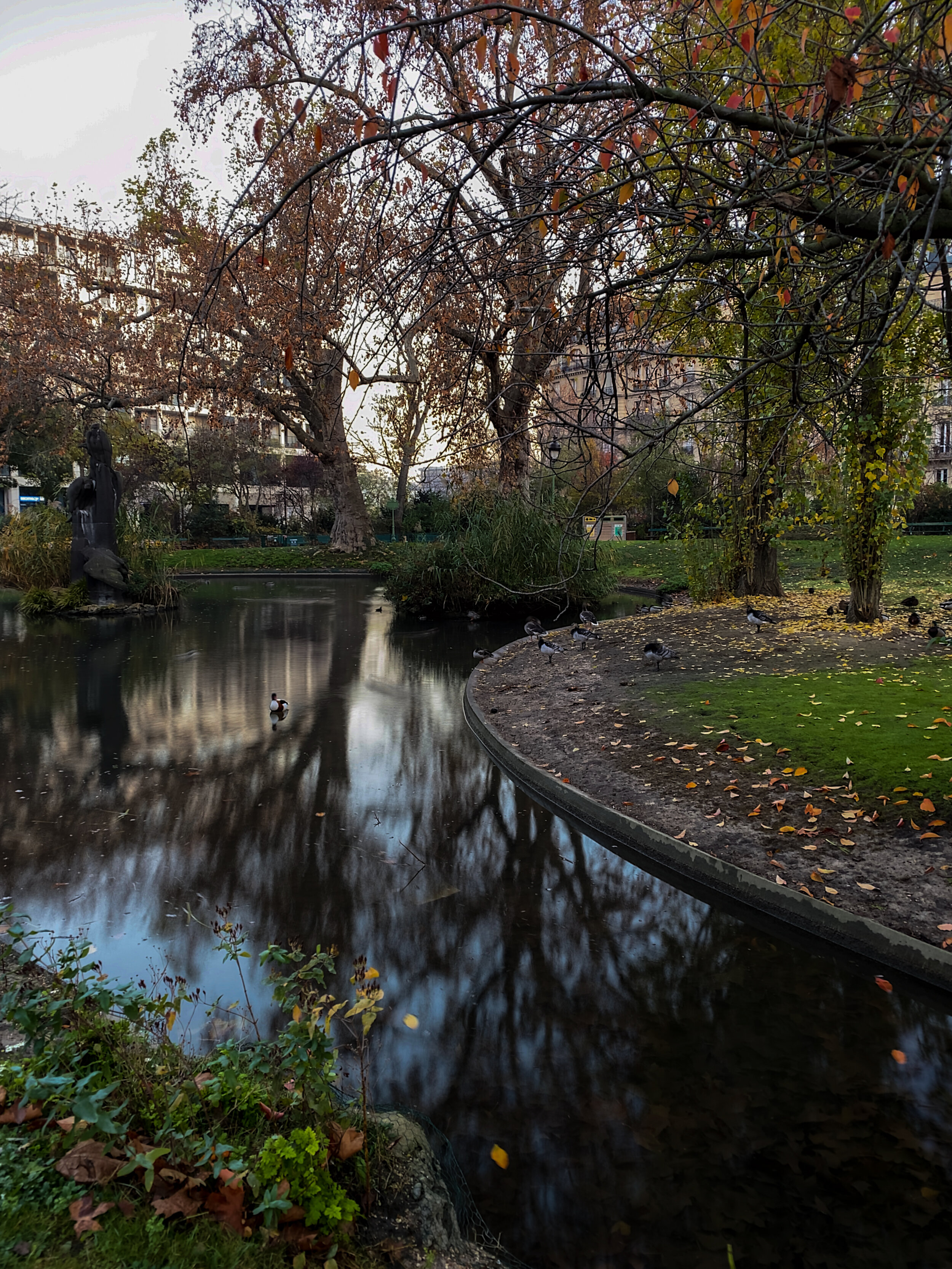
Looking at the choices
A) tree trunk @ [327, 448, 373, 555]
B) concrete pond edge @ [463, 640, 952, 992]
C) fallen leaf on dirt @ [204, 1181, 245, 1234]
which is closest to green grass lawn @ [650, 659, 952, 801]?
concrete pond edge @ [463, 640, 952, 992]

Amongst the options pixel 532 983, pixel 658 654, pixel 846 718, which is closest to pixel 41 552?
pixel 658 654

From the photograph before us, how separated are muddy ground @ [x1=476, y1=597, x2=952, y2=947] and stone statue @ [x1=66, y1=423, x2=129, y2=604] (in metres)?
11.6

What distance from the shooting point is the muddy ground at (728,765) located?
4539mm

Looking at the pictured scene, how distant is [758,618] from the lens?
12.0 m

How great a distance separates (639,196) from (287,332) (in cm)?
2025

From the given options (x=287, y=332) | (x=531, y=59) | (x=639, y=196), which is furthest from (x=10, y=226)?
(x=639, y=196)

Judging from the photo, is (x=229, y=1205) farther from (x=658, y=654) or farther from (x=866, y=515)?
(x=866, y=515)

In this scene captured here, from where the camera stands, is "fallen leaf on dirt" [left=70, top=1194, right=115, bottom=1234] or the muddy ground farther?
the muddy ground

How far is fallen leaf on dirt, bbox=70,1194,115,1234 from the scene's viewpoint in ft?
6.54

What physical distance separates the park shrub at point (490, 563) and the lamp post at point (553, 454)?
1088 millimetres

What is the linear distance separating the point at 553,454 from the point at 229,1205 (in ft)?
49.0

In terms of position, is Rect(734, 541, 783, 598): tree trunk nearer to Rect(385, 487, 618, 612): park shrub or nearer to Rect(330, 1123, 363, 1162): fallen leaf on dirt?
Rect(385, 487, 618, 612): park shrub

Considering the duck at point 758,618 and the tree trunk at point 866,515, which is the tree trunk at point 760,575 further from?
the duck at point 758,618

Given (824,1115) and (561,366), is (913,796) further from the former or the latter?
(561,366)
